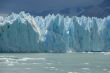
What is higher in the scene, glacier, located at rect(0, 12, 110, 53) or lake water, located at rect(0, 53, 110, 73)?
glacier, located at rect(0, 12, 110, 53)

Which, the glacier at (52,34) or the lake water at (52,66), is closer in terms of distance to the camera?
the lake water at (52,66)

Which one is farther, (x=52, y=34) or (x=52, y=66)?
(x=52, y=34)

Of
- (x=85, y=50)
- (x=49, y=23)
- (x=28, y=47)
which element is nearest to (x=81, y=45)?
(x=85, y=50)

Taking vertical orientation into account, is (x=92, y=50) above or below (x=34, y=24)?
below

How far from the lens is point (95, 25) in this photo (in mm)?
69062

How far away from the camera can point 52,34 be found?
6116cm

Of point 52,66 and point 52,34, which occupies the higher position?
point 52,34

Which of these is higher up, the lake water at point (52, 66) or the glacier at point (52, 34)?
the glacier at point (52, 34)

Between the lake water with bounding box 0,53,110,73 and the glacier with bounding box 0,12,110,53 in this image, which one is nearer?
the lake water with bounding box 0,53,110,73

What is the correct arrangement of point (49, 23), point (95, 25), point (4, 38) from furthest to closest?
point (95, 25) < point (49, 23) < point (4, 38)

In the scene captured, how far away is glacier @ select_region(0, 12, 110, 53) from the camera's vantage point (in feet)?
196

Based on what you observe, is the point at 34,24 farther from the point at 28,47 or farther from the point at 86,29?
the point at 86,29

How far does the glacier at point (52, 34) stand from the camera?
59594 mm

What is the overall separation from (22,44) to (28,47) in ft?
3.38
